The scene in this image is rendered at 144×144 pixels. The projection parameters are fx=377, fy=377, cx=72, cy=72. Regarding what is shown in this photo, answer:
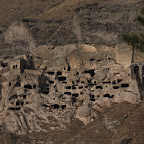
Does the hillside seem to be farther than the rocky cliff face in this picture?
No

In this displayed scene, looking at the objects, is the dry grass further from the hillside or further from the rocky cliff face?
the hillside

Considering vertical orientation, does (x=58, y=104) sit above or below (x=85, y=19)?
below

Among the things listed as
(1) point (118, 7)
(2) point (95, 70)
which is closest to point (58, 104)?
(2) point (95, 70)

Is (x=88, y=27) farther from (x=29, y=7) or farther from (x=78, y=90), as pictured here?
(x=29, y=7)

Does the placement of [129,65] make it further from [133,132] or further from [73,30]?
[73,30]

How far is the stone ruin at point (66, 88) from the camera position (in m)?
52.4

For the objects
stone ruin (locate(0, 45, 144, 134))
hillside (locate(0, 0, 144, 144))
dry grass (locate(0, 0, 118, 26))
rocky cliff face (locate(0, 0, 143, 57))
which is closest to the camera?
hillside (locate(0, 0, 144, 144))

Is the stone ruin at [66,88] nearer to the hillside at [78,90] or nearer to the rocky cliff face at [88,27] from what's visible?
the hillside at [78,90]

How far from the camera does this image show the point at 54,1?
133125 mm

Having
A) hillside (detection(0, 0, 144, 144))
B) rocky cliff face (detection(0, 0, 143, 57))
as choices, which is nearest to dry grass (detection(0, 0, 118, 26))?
rocky cliff face (detection(0, 0, 143, 57))

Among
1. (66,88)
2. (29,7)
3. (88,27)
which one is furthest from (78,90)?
(29,7)

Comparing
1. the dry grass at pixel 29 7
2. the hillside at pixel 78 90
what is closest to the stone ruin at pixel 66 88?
the hillside at pixel 78 90

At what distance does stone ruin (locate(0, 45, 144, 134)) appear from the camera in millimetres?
52438

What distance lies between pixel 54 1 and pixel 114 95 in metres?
84.4
